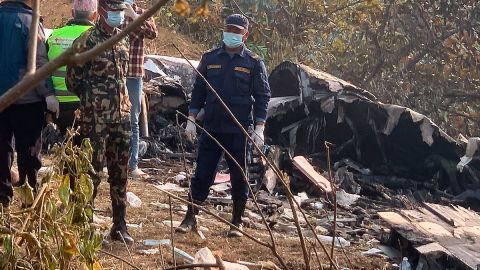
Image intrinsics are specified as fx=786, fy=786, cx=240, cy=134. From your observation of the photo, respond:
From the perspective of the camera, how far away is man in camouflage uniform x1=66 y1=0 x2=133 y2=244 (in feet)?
15.9

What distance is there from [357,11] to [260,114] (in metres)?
9.27

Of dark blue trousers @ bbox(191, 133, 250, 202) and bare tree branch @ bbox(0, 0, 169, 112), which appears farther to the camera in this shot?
dark blue trousers @ bbox(191, 133, 250, 202)

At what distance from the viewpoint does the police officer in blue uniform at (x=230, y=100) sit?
5695 millimetres

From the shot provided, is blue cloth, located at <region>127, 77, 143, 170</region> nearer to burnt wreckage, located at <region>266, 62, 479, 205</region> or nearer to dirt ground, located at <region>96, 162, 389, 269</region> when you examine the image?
dirt ground, located at <region>96, 162, 389, 269</region>

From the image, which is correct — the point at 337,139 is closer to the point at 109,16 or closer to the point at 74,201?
the point at 109,16

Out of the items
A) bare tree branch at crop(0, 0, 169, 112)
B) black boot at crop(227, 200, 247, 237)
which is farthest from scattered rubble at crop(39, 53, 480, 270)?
bare tree branch at crop(0, 0, 169, 112)

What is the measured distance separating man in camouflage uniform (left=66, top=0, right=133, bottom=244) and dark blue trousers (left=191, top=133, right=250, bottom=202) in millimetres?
A: 919

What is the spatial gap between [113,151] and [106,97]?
0.34 meters

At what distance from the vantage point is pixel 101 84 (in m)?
4.86

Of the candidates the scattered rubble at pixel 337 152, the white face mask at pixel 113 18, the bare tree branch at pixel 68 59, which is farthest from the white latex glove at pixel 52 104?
the bare tree branch at pixel 68 59

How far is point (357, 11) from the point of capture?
1466 cm

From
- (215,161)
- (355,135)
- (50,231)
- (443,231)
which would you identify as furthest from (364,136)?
(50,231)

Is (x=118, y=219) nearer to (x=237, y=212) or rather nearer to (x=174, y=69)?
(x=237, y=212)

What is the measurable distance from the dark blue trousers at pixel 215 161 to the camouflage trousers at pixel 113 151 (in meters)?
0.87
